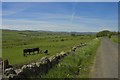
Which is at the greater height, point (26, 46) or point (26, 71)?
point (26, 71)

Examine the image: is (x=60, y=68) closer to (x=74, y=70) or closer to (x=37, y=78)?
(x=74, y=70)

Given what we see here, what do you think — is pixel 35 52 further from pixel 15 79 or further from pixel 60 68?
pixel 15 79

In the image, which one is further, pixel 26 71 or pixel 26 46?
pixel 26 46

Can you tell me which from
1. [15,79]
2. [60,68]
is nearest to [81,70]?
[60,68]

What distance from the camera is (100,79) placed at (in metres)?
15.8

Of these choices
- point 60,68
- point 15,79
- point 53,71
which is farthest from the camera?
point 60,68

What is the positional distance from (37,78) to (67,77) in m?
2.06

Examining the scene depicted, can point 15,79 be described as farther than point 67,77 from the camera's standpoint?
No

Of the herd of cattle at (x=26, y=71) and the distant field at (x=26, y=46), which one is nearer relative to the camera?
the herd of cattle at (x=26, y=71)

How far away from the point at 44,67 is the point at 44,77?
2.76 m

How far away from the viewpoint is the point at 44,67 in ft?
55.2

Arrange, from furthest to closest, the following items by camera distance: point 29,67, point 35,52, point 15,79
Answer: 1. point 35,52
2. point 29,67
3. point 15,79

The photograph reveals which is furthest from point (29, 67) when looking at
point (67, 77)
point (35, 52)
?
point (35, 52)

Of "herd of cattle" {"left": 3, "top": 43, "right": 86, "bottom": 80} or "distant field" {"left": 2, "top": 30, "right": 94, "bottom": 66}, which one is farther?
"distant field" {"left": 2, "top": 30, "right": 94, "bottom": 66}
